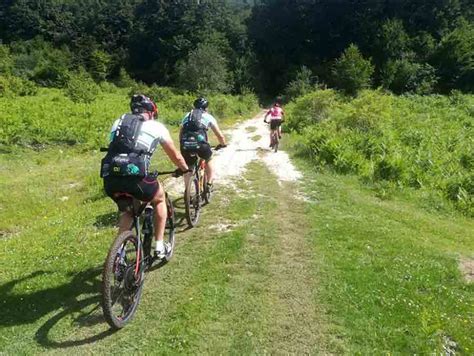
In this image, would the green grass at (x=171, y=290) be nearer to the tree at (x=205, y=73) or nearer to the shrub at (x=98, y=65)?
the tree at (x=205, y=73)

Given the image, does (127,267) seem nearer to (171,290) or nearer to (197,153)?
(171,290)

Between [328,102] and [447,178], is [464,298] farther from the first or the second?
[328,102]

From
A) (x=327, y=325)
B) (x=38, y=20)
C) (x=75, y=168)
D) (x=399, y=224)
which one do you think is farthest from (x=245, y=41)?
(x=327, y=325)

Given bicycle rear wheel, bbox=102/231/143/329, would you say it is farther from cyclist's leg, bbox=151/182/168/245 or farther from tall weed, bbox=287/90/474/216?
tall weed, bbox=287/90/474/216

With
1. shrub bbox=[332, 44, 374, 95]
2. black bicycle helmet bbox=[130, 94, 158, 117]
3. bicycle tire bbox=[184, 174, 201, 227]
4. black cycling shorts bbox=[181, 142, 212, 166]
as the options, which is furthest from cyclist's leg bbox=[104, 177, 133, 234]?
shrub bbox=[332, 44, 374, 95]

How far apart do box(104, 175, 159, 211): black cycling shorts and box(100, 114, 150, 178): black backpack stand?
0.09 metres

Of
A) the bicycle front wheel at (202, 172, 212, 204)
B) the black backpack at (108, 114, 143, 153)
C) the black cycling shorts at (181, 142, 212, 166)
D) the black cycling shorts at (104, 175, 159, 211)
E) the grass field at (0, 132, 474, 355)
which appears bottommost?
the grass field at (0, 132, 474, 355)

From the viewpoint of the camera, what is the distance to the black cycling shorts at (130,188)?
510 centimetres

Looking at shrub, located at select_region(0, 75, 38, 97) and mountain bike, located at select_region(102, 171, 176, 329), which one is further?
shrub, located at select_region(0, 75, 38, 97)

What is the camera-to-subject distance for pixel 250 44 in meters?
69.4

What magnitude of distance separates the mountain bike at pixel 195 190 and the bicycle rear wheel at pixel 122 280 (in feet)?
8.43

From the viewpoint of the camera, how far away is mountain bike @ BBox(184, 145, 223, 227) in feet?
26.3

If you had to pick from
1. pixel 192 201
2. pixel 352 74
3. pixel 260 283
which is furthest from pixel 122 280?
pixel 352 74

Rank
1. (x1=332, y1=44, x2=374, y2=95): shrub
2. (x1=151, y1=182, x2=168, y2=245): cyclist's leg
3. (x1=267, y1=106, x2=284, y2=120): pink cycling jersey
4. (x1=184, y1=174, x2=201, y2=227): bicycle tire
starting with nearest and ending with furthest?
(x1=151, y1=182, x2=168, y2=245): cyclist's leg → (x1=184, y1=174, x2=201, y2=227): bicycle tire → (x1=267, y1=106, x2=284, y2=120): pink cycling jersey → (x1=332, y1=44, x2=374, y2=95): shrub
